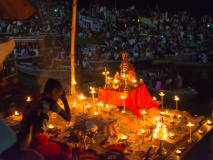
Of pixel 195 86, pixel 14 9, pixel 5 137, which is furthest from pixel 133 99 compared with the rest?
pixel 195 86

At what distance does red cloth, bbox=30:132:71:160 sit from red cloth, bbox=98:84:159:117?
10.6 feet

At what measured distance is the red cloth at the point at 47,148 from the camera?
362cm

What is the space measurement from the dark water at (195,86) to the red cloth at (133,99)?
7.03ft

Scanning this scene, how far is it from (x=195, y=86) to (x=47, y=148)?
1037 centimetres

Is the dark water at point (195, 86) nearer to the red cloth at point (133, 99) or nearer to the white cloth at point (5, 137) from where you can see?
the red cloth at point (133, 99)

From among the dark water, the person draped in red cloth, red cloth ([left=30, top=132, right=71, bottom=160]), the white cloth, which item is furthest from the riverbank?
the white cloth

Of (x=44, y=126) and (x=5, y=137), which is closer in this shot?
(x=5, y=137)

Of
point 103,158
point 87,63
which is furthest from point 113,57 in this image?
point 103,158

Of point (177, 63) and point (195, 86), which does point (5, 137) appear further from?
point (177, 63)

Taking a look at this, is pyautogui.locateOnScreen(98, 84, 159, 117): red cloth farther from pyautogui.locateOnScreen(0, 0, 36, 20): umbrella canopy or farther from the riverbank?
the riverbank

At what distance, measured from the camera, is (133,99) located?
712 cm

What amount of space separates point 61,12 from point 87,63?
23.7 m

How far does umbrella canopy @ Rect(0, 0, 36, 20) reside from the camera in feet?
8.60

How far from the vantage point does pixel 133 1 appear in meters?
39.2
